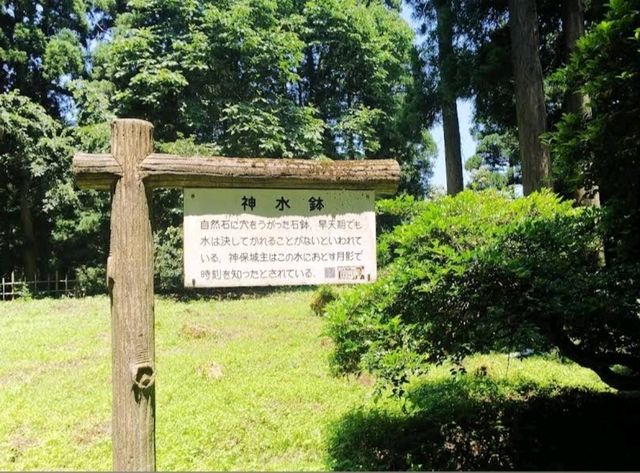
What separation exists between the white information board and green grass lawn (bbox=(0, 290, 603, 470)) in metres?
1.27

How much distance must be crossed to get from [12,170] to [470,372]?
1325 cm

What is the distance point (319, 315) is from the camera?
9164 millimetres

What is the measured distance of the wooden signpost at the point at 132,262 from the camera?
2.19m

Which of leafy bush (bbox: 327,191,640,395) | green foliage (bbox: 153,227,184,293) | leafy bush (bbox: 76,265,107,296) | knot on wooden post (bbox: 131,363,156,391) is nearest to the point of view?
knot on wooden post (bbox: 131,363,156,391)

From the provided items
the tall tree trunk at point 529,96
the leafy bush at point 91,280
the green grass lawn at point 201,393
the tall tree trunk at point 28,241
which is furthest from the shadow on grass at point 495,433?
the tall tree trunk at point 28,241

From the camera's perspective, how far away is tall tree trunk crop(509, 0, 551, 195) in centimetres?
630

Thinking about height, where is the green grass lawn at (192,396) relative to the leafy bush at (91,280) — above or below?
below

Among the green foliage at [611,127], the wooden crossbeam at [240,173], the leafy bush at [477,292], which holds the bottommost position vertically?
the leafy bush at [477,292]

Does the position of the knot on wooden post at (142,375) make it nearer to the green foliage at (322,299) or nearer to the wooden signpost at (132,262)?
the wooden signpost at (132,262)

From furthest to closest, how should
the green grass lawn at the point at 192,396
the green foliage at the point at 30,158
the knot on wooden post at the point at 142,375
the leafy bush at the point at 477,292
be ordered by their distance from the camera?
the green foliage at the point at 30,158 → the green grass lawn at the point at 192,396 → the leafy bush at the point at 477,292 → the knot on wooden post at the point at 142,375

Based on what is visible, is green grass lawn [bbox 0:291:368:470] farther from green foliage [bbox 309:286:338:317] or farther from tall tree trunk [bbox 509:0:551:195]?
tall tree trunk [bbox 509:0:551:195]

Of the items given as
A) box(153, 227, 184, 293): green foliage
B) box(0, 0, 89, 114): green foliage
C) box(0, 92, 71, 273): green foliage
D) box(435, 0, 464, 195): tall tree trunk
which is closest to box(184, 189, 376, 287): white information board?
box(435, 0, 464, 195): tall tree trunk

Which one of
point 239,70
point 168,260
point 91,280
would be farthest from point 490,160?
point 91,280

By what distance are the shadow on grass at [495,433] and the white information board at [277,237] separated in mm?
1536
